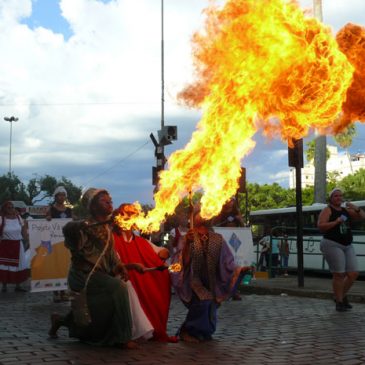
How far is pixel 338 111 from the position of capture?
25.7ft

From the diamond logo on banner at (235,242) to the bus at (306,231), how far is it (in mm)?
3054

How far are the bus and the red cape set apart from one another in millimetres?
8774

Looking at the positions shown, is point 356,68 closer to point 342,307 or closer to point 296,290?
point 342,307

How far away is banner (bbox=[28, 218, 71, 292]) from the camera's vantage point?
11055mm

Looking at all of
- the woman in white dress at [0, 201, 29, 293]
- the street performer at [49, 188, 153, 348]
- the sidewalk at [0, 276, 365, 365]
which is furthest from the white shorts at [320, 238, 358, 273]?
the woman in white dress at [0, 201, 29, 293]

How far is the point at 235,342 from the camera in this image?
6816 millimetres

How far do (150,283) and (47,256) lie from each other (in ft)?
15.8

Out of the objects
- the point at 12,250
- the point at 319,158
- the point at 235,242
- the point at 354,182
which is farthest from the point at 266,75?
the point at 354,182

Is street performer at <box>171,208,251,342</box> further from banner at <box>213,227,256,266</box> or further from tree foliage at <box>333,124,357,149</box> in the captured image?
tree foliage at <box>333,124,357,149</box>

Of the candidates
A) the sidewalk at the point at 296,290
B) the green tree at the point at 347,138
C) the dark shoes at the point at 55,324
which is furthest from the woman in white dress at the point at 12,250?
the green tree at the point at 347,138

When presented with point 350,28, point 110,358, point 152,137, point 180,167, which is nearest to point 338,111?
point 350,28

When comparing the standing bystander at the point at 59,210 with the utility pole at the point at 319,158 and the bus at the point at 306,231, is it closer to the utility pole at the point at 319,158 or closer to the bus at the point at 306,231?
the bus at the point at 306,231

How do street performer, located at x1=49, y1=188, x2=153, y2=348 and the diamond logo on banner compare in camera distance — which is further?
the diamond logo on banner

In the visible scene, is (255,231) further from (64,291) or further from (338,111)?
(338,111)
